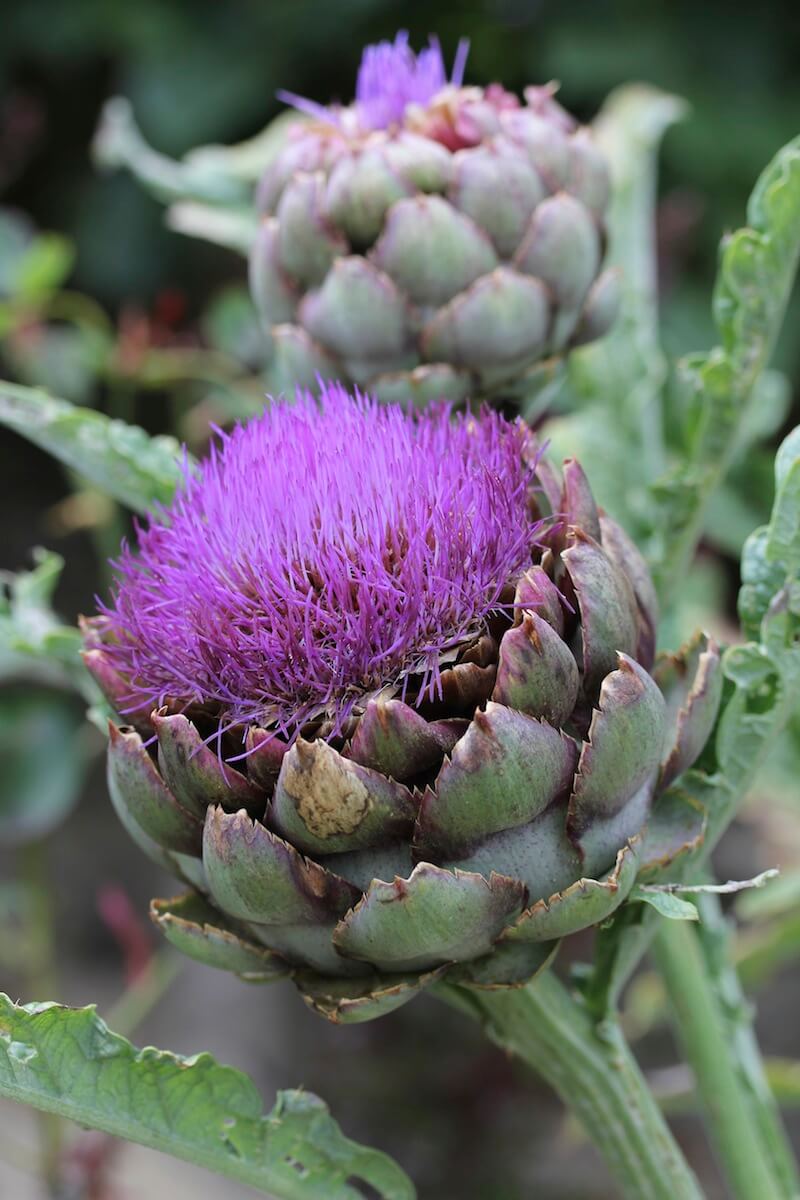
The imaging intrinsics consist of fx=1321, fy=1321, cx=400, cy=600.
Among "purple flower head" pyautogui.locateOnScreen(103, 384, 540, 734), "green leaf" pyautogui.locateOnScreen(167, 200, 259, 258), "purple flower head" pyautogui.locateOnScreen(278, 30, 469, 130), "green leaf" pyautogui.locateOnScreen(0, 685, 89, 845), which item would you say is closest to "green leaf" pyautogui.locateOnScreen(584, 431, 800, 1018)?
"purple flower head" pyautogui.locateOnScreen(103, 384, 540, 734)

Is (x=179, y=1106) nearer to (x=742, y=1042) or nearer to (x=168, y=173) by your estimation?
Result: (x=742, y=1042)

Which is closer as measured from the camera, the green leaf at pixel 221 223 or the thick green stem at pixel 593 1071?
the thick green stem at pixel 593 1071

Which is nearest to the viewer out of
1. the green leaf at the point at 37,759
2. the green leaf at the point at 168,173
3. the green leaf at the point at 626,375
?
the green leaf at the point at 626,375

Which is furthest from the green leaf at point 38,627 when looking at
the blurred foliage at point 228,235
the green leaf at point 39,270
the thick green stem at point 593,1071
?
the green leaf at point 39,270

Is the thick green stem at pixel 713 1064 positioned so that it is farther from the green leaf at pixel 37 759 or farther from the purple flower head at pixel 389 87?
the green leaf at pixel 37 759

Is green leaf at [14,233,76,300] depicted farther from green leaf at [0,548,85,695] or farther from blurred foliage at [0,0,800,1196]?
green leaf at [0,548,85,695]

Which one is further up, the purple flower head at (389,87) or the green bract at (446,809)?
the purple flower head at (389,87)

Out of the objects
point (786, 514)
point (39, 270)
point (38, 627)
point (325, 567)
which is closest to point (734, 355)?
point (786, 514)
